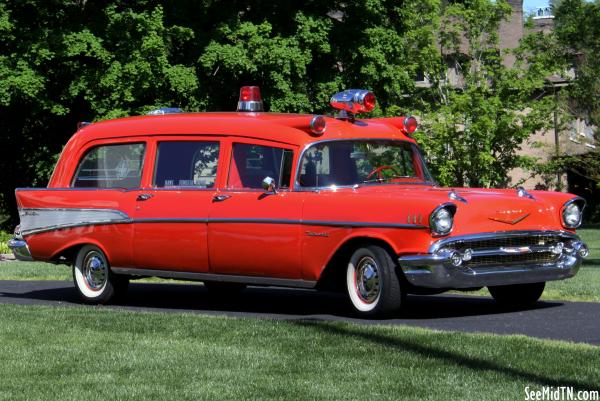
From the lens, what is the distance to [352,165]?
11984mm

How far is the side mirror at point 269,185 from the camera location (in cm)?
1164

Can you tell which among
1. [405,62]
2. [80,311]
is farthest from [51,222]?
[405,62]

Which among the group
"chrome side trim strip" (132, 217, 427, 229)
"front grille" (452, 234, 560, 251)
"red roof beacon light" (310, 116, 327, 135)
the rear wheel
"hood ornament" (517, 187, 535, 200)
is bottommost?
the rear wheel

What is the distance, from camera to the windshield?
11.8 m

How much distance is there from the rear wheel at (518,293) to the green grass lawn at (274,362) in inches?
94.3

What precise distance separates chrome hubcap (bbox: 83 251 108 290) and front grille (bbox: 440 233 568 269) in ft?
14.2

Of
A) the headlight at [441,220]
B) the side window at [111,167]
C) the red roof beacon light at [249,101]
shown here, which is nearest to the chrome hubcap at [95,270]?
the side window at [111,167]

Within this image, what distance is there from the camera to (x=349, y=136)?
1209 centimetres

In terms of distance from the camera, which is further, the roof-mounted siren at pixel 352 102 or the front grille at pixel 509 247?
the roof-mounted siren at pixel 352 102

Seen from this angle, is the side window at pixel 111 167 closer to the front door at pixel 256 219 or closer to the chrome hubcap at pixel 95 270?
the chrome hubcap at pixel 95 270

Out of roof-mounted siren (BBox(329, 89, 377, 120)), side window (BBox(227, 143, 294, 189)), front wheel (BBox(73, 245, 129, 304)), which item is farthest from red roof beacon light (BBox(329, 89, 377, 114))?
front wheel (BBox(73, 245, 129, 304))

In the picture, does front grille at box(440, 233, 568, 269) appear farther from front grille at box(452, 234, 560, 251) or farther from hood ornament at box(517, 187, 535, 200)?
hood ornament at box(517, 187, 535, 200)

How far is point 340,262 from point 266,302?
7.23ft

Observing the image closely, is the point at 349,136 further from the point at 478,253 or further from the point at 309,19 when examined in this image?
the point at 309,19
